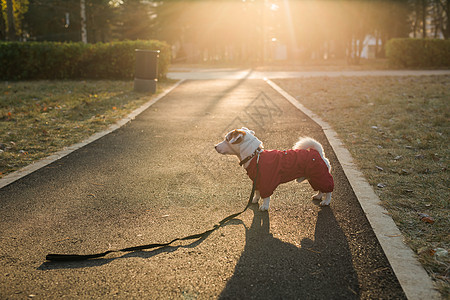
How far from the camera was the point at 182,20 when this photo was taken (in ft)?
160

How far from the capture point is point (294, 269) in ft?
10.1

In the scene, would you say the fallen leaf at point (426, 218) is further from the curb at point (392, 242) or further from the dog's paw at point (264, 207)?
the dog's paw at point (264, 207)

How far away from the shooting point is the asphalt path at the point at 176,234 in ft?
9.39

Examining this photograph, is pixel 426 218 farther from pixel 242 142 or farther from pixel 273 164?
pixel 242 142

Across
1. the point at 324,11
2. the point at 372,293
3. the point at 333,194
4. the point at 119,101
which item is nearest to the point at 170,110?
the point at 119,101

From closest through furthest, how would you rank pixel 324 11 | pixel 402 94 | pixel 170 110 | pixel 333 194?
pixel 333 194 → pixel 170 110 → pixel 402 94 → pixel 324 11

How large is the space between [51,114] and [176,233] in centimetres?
713

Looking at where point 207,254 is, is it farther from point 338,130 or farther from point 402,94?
point 402,94

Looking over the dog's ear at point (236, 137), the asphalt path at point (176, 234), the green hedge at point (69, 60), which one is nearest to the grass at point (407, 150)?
the asphalt path at point (176, 234)

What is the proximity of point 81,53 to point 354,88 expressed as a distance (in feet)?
39.7

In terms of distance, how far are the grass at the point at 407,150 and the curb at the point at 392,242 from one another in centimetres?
7

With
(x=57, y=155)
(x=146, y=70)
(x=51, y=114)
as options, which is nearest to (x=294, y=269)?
(x=57, y=155)

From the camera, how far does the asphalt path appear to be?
2861 millimetres

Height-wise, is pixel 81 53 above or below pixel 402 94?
above
